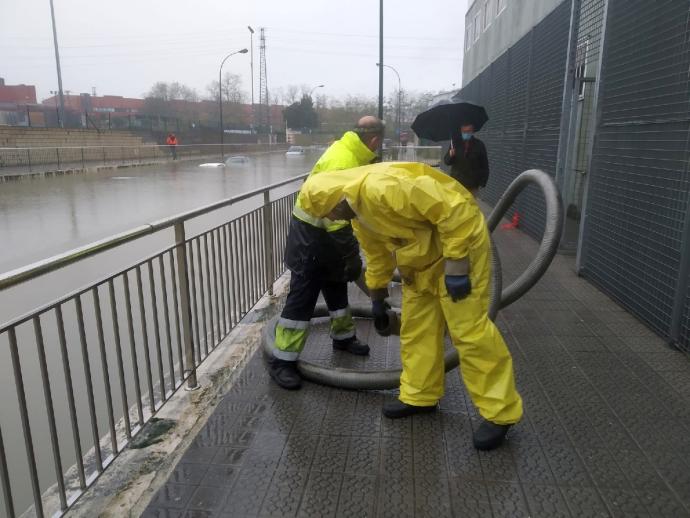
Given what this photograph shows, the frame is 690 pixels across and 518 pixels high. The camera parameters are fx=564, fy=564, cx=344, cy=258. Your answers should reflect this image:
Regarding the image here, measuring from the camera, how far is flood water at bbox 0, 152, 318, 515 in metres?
3.66

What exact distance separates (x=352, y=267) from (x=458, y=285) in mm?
1214

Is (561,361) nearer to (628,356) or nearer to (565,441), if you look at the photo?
(628,356)

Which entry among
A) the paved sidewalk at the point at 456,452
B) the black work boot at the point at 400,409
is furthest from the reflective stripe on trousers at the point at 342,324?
the black work boot at the point at 400,409

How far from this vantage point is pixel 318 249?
3.43 metres

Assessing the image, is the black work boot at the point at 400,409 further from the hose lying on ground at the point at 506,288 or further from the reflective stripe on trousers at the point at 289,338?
the reflective stripe on trousers at the point at 289,338

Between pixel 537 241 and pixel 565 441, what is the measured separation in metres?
5.40

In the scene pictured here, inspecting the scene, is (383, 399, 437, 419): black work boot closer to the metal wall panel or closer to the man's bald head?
the man's bald head

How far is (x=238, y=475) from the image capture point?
2.59 metres

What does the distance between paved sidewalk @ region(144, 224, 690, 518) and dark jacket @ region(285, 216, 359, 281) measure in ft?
2.41

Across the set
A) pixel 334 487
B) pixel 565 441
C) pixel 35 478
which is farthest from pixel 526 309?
pixel 35 478

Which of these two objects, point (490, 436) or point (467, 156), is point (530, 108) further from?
point (490, 436)

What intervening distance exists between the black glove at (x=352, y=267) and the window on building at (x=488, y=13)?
47.2 feet

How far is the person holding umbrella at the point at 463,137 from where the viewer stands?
20.7ft

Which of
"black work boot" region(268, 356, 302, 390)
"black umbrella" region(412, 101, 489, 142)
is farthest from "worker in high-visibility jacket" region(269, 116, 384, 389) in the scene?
"black umbrella" region(412, 101, 489, 142)
